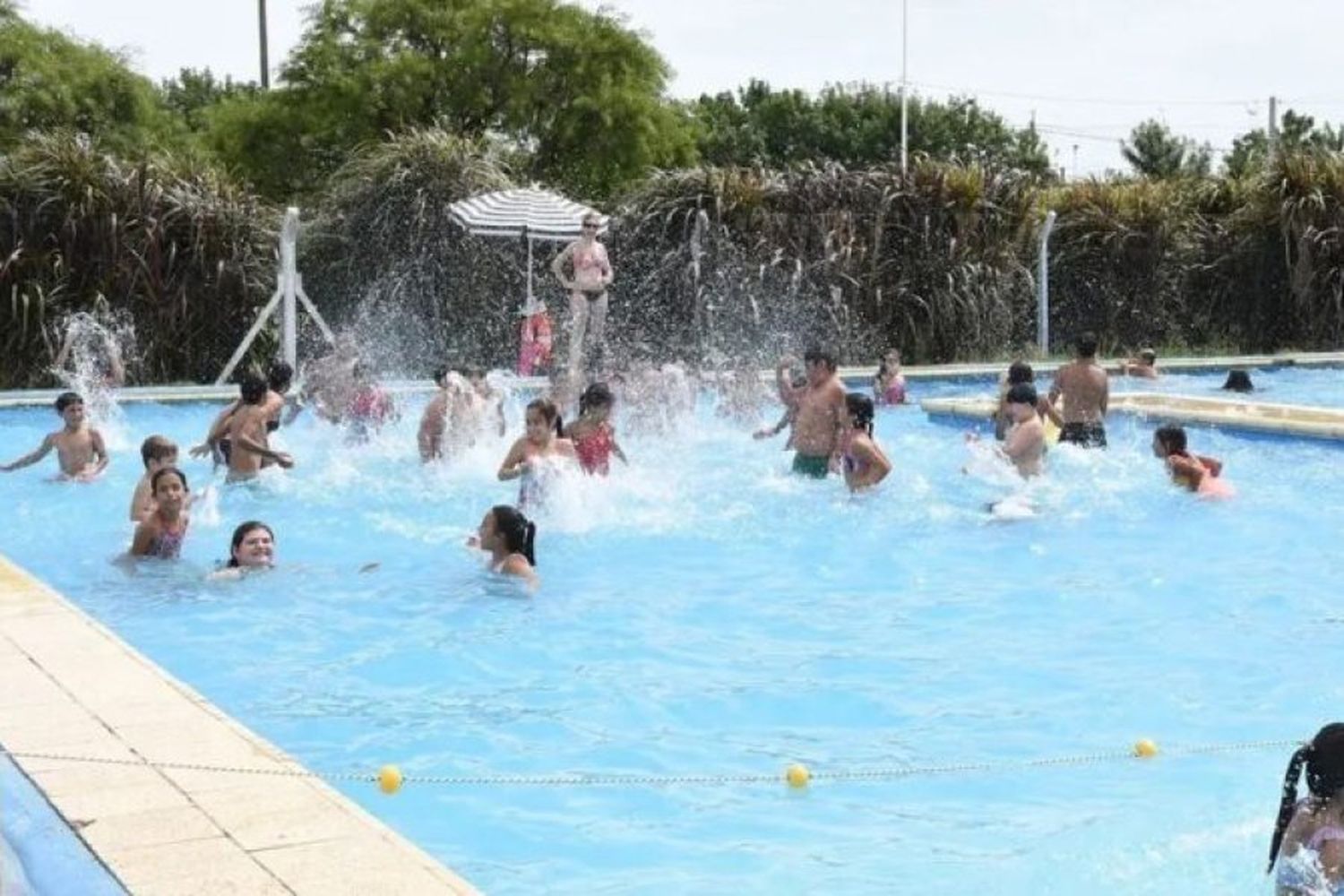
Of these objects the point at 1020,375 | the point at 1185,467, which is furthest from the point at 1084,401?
the point at 1185,467

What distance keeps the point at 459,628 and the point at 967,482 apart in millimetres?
5673

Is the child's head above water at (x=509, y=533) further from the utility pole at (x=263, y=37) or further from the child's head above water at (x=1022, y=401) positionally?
the utility pole at (x=263, y=37)

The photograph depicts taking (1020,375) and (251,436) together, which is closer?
(251,436)

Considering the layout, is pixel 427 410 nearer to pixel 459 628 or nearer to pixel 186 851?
pixel 459 628

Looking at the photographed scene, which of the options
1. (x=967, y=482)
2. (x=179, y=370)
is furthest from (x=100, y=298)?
(x=967, y=482)

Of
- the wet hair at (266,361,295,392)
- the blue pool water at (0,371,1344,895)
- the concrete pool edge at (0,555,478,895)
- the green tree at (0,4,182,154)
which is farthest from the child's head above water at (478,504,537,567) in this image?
the green tree at (0,4,182,154)

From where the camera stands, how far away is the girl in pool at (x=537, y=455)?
10.3 meters

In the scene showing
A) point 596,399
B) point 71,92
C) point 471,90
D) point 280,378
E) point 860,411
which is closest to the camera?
point 596,399

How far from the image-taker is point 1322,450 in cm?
1428

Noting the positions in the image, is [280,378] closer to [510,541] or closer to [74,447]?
[74,447]

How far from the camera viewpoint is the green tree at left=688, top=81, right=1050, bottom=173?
61719 millimetres

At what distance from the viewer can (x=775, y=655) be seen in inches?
309

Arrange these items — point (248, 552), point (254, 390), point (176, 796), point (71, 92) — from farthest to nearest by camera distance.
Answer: point (71, 92) → point (254, 390) → point (248, 552) → point (176, 796)

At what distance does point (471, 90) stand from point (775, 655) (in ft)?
85.4
